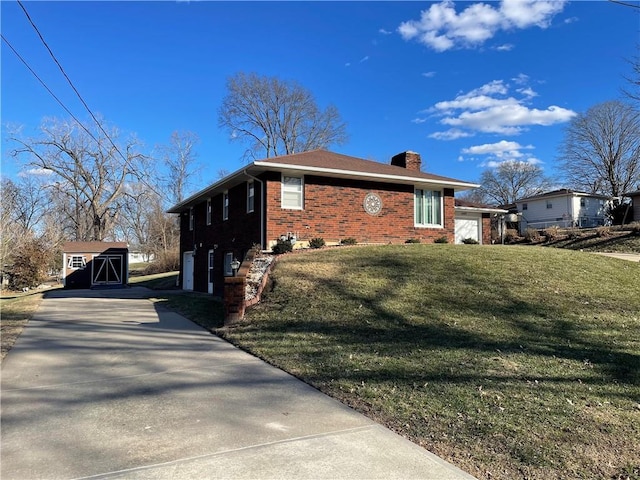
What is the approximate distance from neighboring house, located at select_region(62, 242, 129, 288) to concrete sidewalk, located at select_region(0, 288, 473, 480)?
95.0 feet

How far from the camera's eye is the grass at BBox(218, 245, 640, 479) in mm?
3914

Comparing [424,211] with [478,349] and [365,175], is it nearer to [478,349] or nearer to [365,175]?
[365,175]

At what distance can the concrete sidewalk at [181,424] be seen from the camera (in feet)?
11.5

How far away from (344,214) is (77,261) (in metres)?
25.8

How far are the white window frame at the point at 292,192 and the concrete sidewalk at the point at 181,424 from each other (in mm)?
8616

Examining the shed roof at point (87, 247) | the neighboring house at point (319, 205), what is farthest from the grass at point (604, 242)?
the shed roof at point (87, 247)

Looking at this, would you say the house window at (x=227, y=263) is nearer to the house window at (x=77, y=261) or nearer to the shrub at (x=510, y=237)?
the shrub at (x=510, y=237)

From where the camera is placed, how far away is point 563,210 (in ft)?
135

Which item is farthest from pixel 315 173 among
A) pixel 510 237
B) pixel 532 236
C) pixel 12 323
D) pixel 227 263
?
pixel 510 237

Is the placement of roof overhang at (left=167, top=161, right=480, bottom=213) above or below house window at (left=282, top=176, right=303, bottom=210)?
above

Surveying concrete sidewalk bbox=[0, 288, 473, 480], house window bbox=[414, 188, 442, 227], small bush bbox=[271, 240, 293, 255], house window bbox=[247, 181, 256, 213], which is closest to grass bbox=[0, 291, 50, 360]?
concrete sidewalk bbox=[0, 288, 473, 480]

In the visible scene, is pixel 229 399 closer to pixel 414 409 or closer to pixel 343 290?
pixel 414 409

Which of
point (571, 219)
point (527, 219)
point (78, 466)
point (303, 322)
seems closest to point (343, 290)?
point (303, 322)

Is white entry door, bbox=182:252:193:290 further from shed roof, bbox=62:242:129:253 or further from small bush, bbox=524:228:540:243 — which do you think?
small bush, bbox=524:228:540:243
